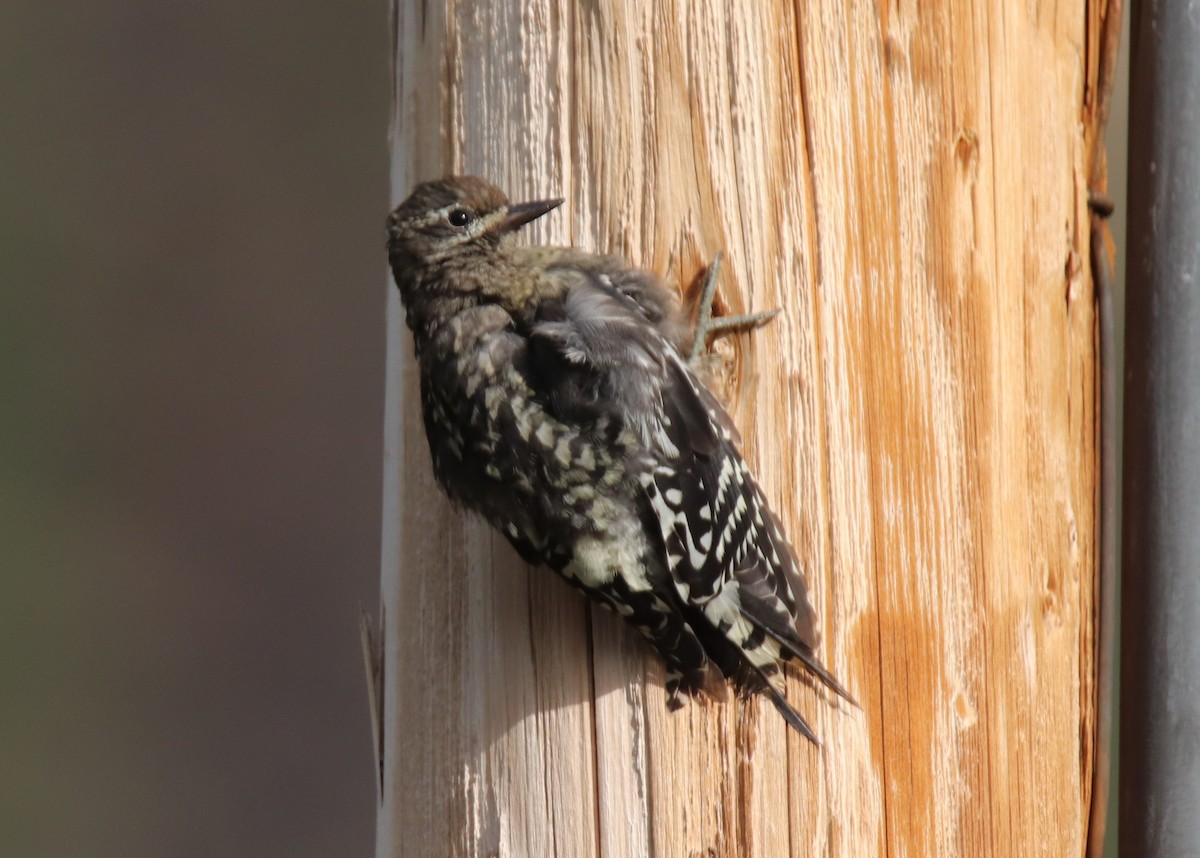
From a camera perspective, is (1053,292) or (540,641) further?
(1053,292)

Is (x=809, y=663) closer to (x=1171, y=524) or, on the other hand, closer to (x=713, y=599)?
(x=713, y=599)

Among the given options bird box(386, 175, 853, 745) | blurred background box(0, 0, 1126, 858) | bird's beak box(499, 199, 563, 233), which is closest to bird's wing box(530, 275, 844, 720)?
bird box(386, 175, 853, 745)

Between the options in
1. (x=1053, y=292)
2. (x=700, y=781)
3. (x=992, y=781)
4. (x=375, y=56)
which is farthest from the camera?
(x=375, y=56)

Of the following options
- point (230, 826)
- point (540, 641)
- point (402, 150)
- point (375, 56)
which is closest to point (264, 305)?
point (375, 56)

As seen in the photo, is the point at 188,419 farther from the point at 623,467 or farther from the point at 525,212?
the point at 623,467

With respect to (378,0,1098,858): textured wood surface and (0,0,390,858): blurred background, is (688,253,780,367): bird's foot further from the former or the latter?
(0,0,390,858): blurred background

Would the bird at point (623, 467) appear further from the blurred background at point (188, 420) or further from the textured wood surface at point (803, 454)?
the blurred background at point (188, 420)

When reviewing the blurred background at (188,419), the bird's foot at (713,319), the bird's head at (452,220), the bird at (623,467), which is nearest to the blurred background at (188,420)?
the blurred background at (188,419)
